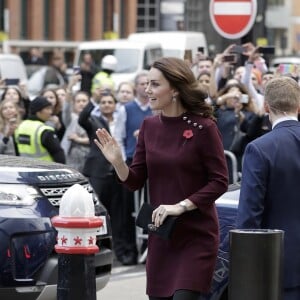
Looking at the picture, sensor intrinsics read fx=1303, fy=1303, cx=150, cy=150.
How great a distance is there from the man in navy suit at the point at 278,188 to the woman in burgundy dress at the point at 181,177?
0.17m

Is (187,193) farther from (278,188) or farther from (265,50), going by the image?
(265,50)

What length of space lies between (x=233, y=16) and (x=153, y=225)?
8753 millimetres

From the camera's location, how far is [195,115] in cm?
731

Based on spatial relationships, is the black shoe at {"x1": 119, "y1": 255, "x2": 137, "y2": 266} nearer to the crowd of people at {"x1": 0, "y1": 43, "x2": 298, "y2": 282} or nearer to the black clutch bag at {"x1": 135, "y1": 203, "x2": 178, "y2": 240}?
the crowd of people at {"x1": 0, "y1": 43, "x2": 298, "y2": 282}

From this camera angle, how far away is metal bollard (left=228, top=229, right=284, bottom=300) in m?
6.91

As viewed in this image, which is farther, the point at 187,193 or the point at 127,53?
the point at 127,53

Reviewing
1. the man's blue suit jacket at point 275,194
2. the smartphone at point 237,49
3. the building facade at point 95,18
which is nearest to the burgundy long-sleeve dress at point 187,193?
the man's blue suit jacket at point 275,194

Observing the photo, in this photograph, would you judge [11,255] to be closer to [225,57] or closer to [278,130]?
[278,130]

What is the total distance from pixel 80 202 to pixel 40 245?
97.8 inches

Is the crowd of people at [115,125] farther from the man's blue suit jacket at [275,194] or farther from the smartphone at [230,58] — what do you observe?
the man's blue suit jacket at [275,194]

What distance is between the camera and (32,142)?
42.6 feet

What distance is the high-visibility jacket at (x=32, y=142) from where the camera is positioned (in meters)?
13.0

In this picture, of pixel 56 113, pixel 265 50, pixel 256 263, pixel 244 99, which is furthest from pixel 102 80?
pixel 256 263

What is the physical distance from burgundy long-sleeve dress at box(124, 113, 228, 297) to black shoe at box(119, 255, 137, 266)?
22.7 feet
